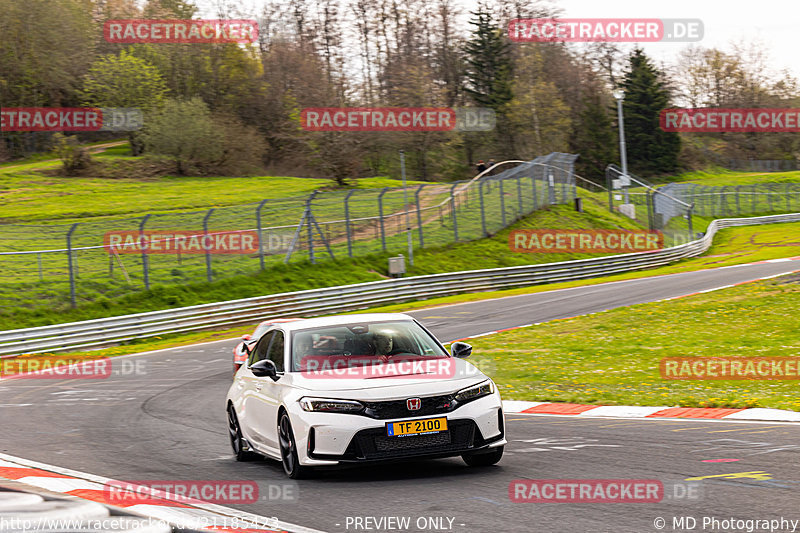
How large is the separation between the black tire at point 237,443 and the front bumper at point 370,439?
1.78m

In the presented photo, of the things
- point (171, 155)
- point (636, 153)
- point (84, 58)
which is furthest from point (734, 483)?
point (636, 153)

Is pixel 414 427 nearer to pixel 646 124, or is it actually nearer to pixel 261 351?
pixel 261 351

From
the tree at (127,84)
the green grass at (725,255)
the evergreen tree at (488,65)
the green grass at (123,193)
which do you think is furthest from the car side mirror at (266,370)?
the evergreen tree at (488,65)

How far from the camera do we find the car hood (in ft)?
25.3

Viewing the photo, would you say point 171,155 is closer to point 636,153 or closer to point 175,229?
point 175,229

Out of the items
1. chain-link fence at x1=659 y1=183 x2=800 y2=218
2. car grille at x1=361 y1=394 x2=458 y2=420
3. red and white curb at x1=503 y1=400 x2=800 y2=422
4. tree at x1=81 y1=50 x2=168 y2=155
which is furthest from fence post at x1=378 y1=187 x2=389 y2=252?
tree at x1=81 y1=50 x2=168 y2=155

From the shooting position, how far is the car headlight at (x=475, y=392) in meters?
7.82

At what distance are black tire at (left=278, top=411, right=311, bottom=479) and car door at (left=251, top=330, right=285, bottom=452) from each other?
5.8 inches

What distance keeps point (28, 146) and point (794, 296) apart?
6504 centimetres

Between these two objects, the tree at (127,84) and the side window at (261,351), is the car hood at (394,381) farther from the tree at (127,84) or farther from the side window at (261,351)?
the tree at (127,84)

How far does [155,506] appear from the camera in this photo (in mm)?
6992

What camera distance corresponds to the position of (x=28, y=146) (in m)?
73.2

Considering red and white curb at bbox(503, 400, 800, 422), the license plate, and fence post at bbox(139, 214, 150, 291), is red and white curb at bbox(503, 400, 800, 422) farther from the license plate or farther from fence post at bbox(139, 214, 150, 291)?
fence post at bbox(139, 214, 150, 291)

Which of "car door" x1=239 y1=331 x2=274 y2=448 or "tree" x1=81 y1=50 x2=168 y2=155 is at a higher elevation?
"tree" x1=81 y1=50 x2=168 y2=155
